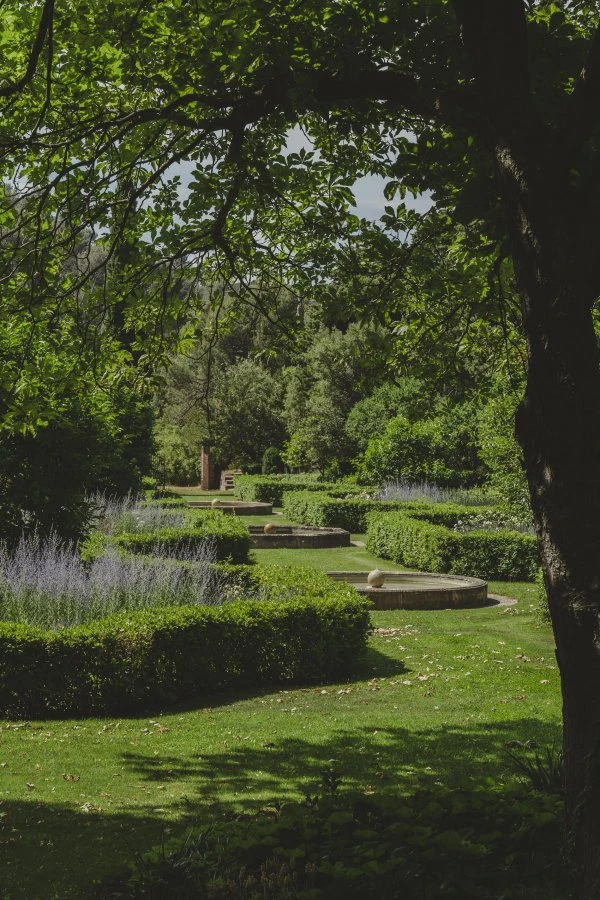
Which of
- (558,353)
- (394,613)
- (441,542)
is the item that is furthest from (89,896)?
(441,542)

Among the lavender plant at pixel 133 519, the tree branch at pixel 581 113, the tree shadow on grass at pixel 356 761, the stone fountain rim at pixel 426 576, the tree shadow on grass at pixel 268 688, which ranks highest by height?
the tree branch at pixel 581 113

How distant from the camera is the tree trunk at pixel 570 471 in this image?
3.48 meters

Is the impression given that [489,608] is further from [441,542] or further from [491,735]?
[491,735]

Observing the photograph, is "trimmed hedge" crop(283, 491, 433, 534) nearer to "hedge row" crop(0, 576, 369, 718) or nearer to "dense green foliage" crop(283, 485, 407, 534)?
"dense green foliage" crop(283, 485, 407, 534)

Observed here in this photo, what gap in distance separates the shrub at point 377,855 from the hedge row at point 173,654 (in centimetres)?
428

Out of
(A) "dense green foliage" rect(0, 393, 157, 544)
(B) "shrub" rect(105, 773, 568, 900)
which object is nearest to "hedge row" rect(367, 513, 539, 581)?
(A) "dense green foliage" rect(0, 393, 157, 544)

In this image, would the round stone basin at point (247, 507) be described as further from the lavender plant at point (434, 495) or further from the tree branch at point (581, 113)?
the tree branch at point (581, 113)

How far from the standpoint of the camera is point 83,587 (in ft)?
32.7

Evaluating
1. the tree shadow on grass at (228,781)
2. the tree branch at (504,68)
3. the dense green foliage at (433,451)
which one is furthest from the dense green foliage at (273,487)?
the tree branch at (504,68)

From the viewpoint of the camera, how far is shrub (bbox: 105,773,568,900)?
11.3ft

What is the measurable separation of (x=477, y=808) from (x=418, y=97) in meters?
3.49

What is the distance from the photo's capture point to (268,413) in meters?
46.0

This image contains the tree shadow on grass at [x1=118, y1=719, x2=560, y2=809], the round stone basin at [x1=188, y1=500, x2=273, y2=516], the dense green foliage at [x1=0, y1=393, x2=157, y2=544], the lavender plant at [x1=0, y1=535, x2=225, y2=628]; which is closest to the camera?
the tree shadow on grass at [x1=118, y1=719, x2=560, y2=809]

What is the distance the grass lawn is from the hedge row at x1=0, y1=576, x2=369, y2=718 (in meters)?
0.29
